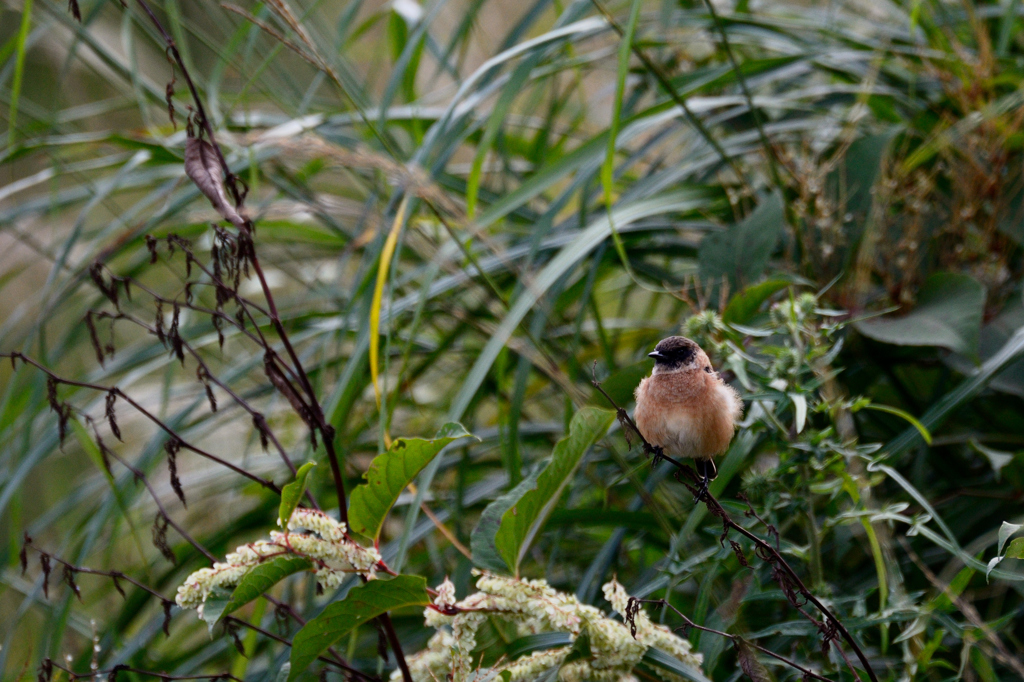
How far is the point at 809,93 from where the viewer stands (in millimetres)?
2328

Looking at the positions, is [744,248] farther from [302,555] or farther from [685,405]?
[302,555]

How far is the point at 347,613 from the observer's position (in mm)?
1104

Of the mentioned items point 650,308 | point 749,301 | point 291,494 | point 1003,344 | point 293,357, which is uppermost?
point 293,357

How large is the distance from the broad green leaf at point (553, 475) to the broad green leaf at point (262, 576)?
10.8 inches

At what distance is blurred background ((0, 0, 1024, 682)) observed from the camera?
1521 mm

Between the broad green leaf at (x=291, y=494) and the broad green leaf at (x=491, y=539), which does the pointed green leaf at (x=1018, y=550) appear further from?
the broad green leaf at (x=291, y=494)

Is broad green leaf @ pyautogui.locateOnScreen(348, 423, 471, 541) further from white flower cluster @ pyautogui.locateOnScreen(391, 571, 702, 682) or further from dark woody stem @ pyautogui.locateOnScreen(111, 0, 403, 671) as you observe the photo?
white flower cluster @ pyautogui.locateOnScreen(391, 571, 702, 682)

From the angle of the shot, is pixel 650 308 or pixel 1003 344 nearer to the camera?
pixel 1003 344

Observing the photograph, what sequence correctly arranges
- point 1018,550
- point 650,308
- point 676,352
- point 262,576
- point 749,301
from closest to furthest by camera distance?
1. point 1018,550
2. point 262,576
3. point 676,352
4. point 749,301
5. point 650,308

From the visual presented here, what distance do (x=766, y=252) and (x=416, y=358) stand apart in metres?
1.26

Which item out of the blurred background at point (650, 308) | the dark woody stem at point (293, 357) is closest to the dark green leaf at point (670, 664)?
the blurred background at point (650, 308)

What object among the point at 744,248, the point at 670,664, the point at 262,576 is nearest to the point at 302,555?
the point at 262,576

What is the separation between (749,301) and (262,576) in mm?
995

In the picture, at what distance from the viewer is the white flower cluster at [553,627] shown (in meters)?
1.13
